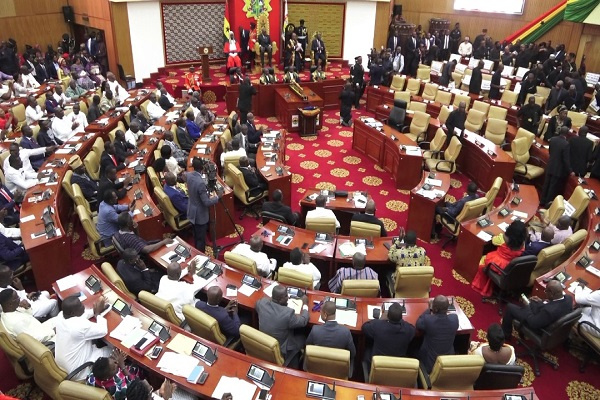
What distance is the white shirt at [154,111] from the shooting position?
1191 cm

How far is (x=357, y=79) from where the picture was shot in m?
14.6

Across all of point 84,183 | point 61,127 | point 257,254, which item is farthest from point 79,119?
point 257,254

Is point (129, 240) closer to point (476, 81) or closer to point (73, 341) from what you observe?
point (73, 341)

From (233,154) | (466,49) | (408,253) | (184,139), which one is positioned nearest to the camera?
(408,253)

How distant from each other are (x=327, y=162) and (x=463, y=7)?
13.0 m

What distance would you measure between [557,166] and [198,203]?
642 cm

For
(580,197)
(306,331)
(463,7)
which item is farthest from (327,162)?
(463,7)

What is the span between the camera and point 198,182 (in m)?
7.09

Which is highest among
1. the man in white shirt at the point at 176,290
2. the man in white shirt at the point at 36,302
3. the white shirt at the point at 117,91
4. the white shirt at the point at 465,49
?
the white shirt at the point at 465,49

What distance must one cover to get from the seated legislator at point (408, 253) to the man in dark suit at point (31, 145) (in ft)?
24.0

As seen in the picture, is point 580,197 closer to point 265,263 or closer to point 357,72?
point 265,263

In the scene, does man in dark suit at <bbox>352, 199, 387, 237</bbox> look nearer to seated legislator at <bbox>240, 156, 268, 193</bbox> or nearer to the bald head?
seated legislator at <bbox>240, 156, 268, 193</bbox>

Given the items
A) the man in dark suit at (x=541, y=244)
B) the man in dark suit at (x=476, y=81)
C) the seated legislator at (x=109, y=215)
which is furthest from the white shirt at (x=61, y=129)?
the man in dark suit at (x=476, y=81)

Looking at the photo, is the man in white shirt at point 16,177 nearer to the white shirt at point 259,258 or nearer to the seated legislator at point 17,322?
the seated legislator at point 17,322
